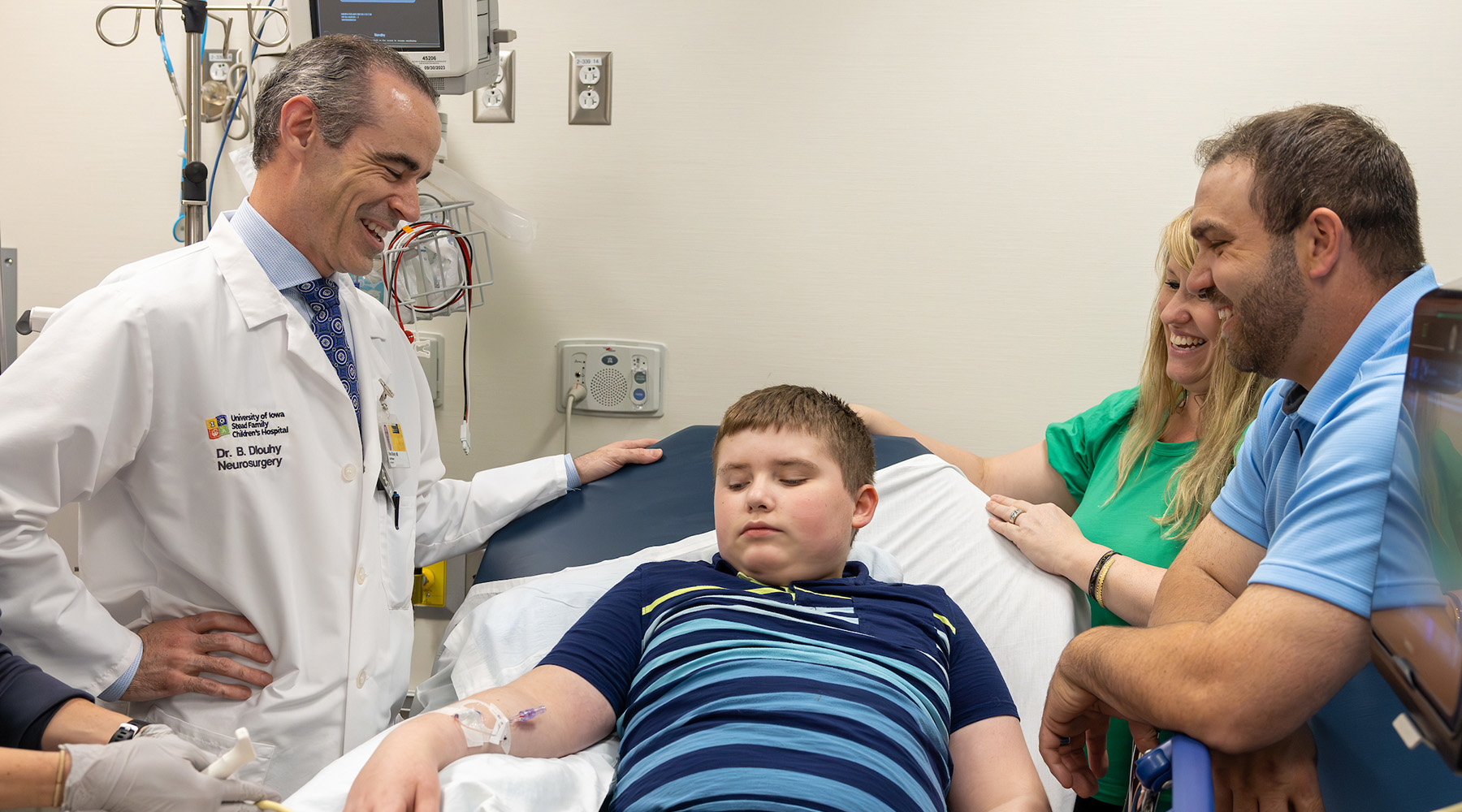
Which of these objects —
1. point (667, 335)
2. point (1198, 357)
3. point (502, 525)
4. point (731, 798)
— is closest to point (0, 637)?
point (502, 525)

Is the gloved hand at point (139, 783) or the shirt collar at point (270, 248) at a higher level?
the shirt collar at point (270, 248)

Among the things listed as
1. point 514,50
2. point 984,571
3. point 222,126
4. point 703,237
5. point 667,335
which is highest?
point 514,50

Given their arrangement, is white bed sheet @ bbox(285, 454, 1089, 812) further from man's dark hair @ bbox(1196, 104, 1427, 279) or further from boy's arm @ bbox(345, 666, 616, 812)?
man's dark hair @ bbox(1196, 104, 1427, 279)

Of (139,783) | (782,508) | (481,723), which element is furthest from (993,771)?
(139,783)

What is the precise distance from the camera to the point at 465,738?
1160 mm

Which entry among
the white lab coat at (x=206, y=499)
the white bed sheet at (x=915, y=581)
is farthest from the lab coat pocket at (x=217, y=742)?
the white bed sheet at (x=915, y=581)

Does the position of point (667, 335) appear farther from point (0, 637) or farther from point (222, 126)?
point (0, 637)

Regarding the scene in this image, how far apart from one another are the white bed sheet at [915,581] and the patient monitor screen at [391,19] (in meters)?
1.09

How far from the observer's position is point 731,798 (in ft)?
3.66

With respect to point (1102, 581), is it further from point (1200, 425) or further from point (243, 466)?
point (243, 466)

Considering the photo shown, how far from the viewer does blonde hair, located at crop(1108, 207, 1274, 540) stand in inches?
65.9

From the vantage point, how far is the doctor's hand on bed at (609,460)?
6.54ft

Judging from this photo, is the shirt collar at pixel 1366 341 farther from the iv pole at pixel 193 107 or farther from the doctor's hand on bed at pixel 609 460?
the iv pole at pixel 193 107

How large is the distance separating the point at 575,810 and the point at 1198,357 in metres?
1.31
